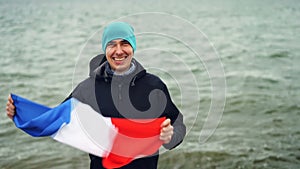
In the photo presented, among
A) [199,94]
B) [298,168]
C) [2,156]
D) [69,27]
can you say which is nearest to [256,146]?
[298,168]

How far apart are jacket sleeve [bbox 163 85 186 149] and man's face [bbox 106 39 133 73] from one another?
0.44 m

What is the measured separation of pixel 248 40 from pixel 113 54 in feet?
60.8

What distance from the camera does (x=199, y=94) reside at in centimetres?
1114

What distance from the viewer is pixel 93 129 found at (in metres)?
3.71

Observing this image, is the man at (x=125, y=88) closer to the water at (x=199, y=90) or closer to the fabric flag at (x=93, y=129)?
the fabric flag at (x=93, y=129)

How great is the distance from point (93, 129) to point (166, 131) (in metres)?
0.82

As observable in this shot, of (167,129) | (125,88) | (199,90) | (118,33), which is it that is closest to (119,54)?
(118,33)

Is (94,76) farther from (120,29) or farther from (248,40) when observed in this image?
(248,40)

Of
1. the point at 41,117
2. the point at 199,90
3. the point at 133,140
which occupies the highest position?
the point at 41,117

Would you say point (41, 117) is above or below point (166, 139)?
above

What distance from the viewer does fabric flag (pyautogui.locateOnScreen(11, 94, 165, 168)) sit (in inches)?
139

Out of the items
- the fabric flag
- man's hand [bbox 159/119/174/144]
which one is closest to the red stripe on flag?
the fabric flag

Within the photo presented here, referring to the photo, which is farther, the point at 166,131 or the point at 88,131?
the point at 88,131

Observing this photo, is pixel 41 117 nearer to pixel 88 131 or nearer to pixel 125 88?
pixel 88 131
